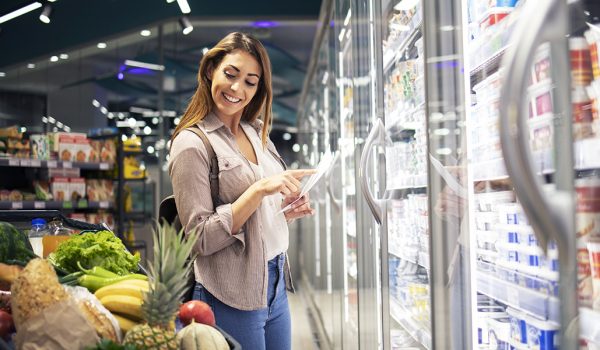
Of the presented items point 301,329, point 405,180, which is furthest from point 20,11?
point 405,180

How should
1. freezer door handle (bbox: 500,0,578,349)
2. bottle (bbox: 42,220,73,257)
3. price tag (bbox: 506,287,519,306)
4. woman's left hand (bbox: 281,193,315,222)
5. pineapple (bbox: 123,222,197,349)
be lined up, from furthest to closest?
woman's left hand (bbox: 281,193,315,222) < bottle (bbox: 42,220,73,257) < price tag (bbox: 506,287,519,306) < pineapple (bbox: 123,222,197,349) < freezer door handle (bbox: 500,0,578,349)

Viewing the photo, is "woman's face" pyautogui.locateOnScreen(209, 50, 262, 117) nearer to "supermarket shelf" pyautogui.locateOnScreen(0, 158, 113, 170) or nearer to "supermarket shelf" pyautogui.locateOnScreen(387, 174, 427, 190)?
"supermarket shelf" pyautogui.locateOnScreen(387, 174, 427, 190)

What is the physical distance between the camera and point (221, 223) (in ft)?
6.31

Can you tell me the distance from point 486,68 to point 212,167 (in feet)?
2.94

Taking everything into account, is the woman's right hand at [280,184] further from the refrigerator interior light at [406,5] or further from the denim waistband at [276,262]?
the refrigerator interior light at [406,5]

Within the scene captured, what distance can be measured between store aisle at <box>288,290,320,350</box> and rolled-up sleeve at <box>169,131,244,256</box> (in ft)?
12.7

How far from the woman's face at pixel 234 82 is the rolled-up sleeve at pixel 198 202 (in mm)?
203

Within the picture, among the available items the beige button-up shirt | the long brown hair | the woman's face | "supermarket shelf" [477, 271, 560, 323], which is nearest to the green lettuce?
the beige button-up shirt

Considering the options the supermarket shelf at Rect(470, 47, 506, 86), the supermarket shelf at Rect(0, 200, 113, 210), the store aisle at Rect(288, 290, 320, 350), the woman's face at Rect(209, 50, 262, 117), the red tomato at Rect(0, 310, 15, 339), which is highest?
the woman's face at Rect(209, 50, 262, 117)

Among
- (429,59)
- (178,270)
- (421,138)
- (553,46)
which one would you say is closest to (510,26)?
(429,59)

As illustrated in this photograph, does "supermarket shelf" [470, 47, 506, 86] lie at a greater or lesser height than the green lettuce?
greater

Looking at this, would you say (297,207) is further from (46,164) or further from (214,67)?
(46,164)

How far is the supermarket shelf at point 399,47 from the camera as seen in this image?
201 centimetres

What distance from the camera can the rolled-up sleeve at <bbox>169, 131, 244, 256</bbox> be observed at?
1.93 metres
